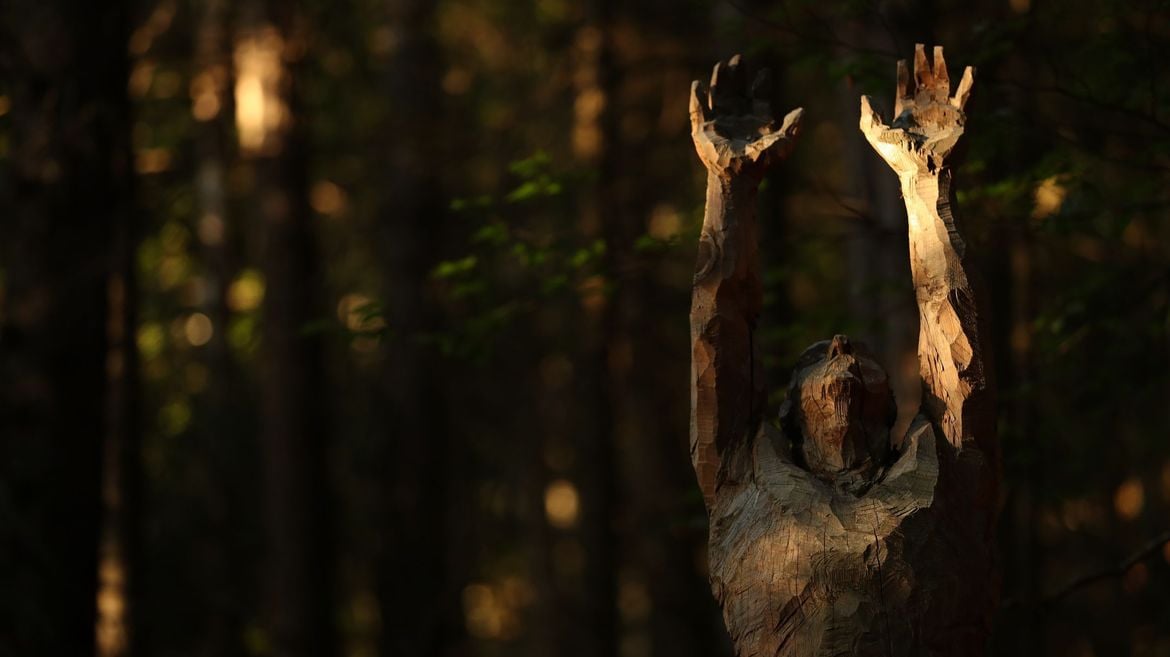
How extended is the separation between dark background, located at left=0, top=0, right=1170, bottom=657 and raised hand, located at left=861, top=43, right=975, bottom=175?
1379 millimetres

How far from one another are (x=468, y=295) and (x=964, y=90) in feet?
12.7

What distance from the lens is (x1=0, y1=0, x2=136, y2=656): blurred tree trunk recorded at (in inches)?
320

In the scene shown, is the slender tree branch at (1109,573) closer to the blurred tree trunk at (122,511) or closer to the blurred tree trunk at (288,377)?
the blurred tree trunk at (288,377)

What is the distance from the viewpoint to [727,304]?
521 centimetres

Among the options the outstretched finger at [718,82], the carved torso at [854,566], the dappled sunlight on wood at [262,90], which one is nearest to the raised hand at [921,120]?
the outstretched finger at [718,82]

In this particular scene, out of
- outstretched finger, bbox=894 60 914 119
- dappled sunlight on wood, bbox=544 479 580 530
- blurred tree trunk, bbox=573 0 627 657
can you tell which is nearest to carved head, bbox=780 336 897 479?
outstretched finger, bbox=894 60 914 119

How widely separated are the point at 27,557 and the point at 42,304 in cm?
139

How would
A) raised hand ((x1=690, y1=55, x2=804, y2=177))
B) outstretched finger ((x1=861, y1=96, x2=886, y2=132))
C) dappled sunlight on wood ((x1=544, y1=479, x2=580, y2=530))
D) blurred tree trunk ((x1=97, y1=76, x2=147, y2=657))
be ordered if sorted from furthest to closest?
dappled sunlight on wood ((x1=544, y1=479, x2=580, y2=530)), blurred tree trunk ((x1=97, y1=76, x2=147, y2=657)), outstretched finger ((x1=861, y1=96, x2=886, y2=132)), raised hand ((x1=690, y1=55, x2=804, y2=177))

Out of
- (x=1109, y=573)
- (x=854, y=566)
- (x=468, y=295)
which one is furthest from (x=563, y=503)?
(x=854, y=566)

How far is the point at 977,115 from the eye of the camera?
6.86 m

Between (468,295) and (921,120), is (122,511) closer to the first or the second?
(468,295)

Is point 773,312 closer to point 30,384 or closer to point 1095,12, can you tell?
point 1095,12

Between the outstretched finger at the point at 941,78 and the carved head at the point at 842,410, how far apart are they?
3.14 feet

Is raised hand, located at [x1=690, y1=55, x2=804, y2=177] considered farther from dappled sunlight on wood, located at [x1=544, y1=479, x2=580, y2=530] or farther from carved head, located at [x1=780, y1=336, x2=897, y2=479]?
dappled sunlight on wood, located at [x1=544, y1=479, x2=580, y2=530]
